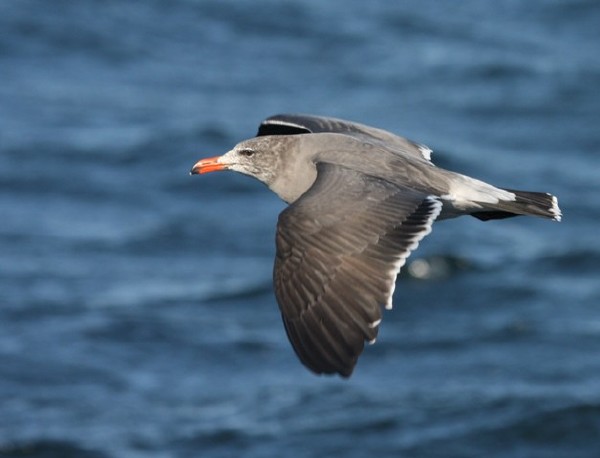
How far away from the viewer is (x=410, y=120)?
25.5 metres

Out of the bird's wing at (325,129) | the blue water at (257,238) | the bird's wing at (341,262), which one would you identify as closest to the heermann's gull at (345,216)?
the bird's wing at (341,262)

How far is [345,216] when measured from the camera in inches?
334

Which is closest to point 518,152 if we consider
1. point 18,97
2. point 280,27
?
point 280,27

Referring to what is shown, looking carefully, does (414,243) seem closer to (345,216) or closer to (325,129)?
(345,216)

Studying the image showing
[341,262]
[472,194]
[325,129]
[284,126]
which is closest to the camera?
[341,262]

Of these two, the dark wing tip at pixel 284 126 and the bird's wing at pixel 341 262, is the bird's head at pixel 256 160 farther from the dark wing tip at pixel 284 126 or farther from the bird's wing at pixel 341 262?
the bird's wing at pixel 341 262

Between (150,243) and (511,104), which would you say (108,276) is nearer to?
(150,243)

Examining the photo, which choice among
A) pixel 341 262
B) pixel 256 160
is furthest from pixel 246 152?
pixel 341 262

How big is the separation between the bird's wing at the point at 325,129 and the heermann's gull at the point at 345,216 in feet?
2.13

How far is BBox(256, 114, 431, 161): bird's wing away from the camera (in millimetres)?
10836

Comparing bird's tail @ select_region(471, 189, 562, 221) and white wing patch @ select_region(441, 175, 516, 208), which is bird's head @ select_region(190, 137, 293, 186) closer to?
white wing patch @ select_region(441, 175, 516, 208)

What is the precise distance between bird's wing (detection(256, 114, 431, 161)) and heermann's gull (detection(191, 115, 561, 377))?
65 centimetres

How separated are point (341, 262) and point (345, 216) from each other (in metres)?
0.37

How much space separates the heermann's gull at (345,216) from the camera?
7996 mm
